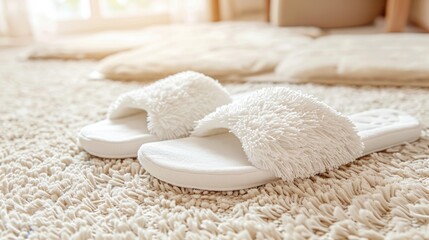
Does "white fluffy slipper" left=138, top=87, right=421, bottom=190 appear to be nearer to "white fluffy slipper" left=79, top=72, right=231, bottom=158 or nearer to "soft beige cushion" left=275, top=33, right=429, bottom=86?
"white fluffy slipper" left=79, top=72, right=231, bottom=158

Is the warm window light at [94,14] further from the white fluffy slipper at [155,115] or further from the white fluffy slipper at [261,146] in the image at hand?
the white fluffy slipper at [261,146]

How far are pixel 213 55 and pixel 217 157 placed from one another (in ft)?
2.54

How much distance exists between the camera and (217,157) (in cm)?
66

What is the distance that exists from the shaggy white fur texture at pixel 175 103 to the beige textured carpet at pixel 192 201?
0.09 metres

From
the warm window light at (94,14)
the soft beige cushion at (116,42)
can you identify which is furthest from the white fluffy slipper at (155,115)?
the warm window light at (94,14)

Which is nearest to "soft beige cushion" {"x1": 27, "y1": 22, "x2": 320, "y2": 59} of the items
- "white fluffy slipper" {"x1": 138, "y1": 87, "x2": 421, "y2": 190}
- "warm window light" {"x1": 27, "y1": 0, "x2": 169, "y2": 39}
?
"warm window light" {"x1": 27, "y1": 0, "x2": 169, "y2": 39}

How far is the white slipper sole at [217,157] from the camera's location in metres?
0.62

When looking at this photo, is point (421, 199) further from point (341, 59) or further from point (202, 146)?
point (341, 59)

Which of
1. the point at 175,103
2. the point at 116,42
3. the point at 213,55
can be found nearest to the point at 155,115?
the point at 175,103

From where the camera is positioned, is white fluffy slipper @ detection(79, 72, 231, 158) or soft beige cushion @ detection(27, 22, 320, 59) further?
soft beige cushion @ detection(27, 22, 320, 59)

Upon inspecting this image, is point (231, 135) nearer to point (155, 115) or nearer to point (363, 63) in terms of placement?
point (155, 115)

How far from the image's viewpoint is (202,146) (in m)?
0.70

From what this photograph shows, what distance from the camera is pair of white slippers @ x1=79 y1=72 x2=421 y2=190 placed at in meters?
0.62

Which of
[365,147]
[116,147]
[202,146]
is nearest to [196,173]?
Answer: [202,146]
